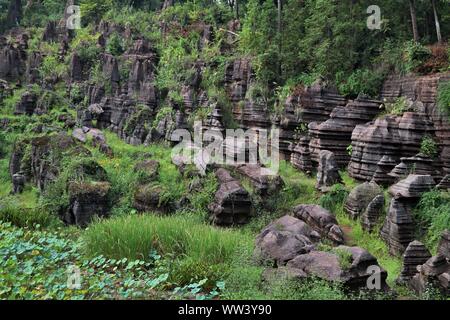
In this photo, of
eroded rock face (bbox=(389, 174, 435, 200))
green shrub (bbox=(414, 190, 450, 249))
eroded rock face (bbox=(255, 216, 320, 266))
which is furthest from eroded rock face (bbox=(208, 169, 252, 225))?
green shrub (bbox=(414, 190, 450, 249))

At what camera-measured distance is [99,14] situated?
3628 cm

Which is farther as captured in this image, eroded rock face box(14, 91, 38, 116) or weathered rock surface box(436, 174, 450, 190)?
eroded rock face box(14, 91, 38, 116)

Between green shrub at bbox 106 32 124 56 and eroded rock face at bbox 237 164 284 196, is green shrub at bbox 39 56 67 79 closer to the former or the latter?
green shrub at bbox 106 32 124 56

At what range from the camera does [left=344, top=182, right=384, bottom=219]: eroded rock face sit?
1155 cm

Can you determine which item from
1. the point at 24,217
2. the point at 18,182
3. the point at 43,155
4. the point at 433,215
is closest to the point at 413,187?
the point at 433,215

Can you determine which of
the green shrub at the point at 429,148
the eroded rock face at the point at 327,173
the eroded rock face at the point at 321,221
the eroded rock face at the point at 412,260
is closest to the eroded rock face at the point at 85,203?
the eroded rock face at the point at 321,221

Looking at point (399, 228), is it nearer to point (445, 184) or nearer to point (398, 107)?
point (445, 184)

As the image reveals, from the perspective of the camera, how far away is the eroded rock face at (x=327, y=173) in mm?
13245

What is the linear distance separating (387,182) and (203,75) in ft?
43.0

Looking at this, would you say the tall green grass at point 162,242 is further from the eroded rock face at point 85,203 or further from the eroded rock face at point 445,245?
the eroded rock face at point 85,203

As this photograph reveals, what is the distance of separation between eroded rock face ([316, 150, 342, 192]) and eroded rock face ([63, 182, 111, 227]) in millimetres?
7083

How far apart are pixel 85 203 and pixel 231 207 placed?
5106 millimetres

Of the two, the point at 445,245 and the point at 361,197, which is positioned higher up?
the point at 361,197

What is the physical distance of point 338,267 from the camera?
696 centimetres
